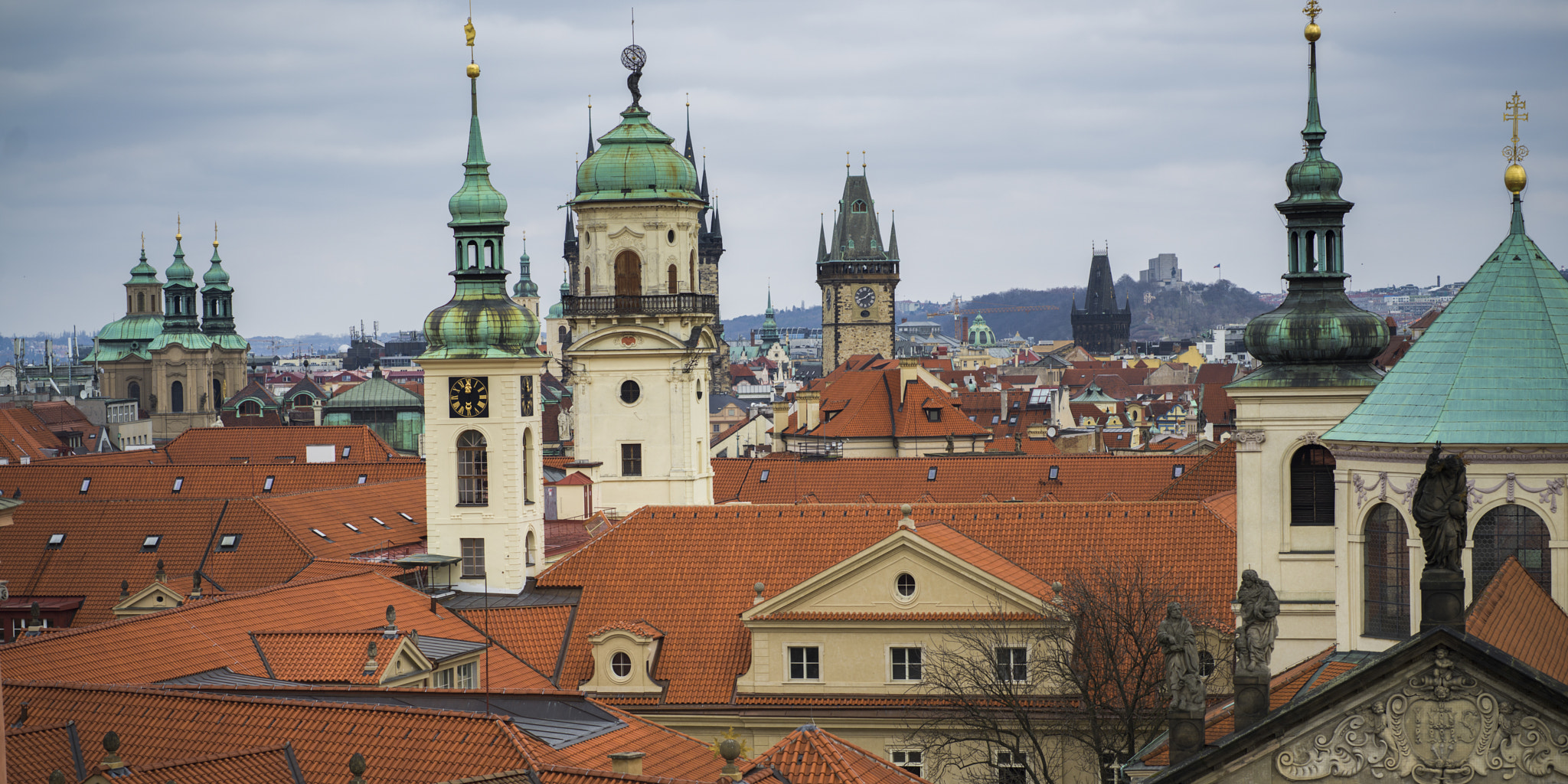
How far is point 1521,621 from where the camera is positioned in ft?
92.5

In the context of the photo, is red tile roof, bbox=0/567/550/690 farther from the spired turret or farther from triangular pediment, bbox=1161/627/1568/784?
triangular pediment, bbox=1161/627/1568/784

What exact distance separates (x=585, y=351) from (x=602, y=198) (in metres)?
4.88

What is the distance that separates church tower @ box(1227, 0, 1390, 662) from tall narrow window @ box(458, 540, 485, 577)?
72.7ft

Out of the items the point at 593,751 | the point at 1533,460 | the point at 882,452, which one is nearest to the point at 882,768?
the point at 593,751

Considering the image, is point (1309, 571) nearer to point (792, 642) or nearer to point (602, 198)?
point (792, 642)

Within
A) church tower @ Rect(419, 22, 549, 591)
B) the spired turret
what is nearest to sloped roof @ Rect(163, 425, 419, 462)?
church tower @ Rect(419, 22, 549, 591)

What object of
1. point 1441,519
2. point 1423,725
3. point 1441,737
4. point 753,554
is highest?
point 1441,519

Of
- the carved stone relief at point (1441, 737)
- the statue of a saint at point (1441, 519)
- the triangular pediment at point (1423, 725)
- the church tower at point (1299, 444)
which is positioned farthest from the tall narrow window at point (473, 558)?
the statue of a saint at point (1441, 519)

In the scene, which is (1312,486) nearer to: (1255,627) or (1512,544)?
(1512,544)

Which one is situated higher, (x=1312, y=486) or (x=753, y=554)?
(x=1312, y=486)

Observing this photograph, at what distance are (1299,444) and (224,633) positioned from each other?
2075cm

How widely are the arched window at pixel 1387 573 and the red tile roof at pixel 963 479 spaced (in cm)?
4285

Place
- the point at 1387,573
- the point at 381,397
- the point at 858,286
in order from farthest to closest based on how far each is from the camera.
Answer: the point at 858,286 → the point at 381,397 → the point at 1387,573

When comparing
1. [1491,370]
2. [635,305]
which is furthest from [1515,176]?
[635,305]
